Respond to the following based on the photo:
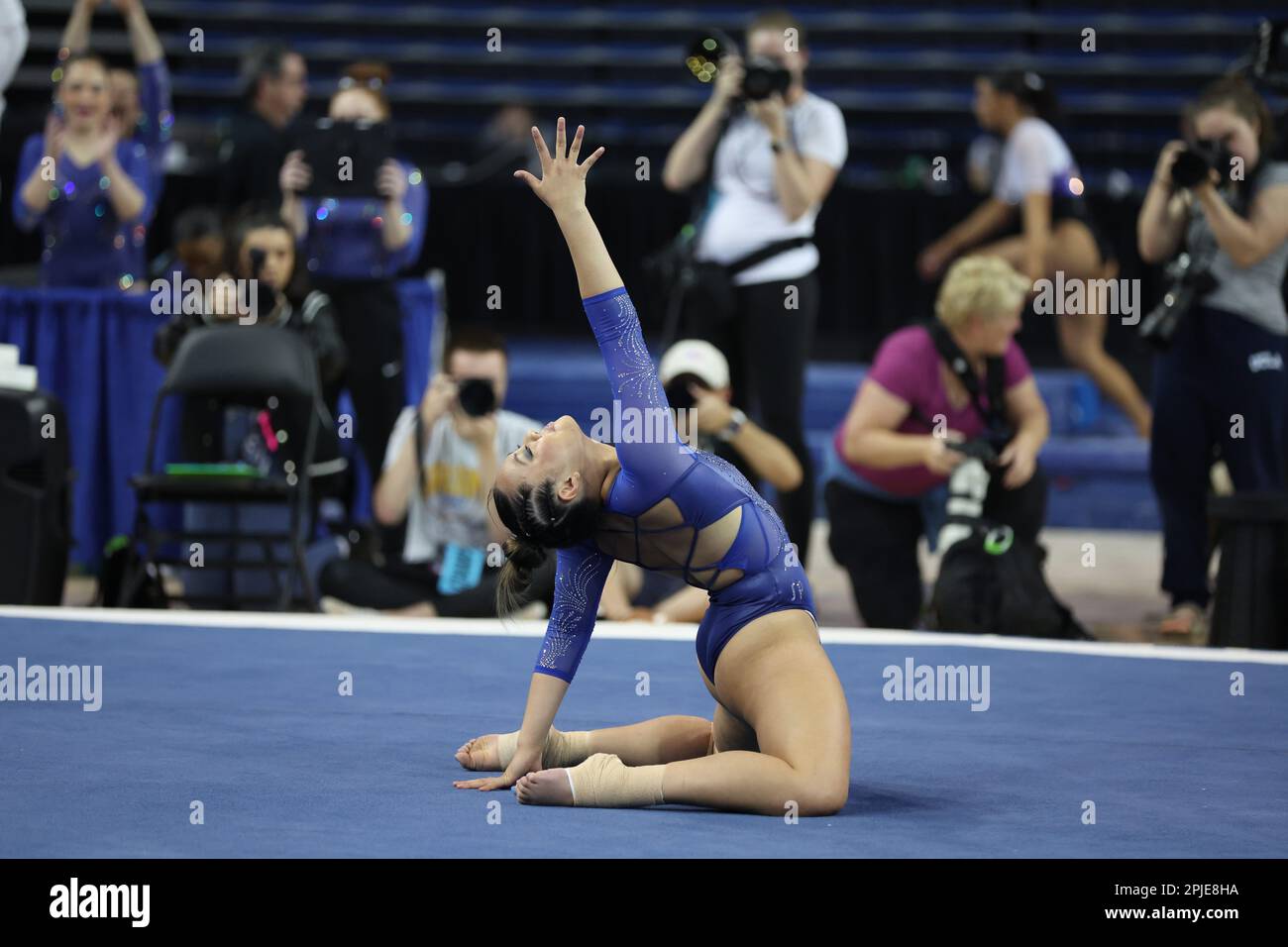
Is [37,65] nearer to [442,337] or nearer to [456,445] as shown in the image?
[442,337]

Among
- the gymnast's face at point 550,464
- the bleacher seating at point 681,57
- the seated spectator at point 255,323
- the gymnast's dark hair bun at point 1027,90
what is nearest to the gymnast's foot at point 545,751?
the gymnast's face at point 550,464

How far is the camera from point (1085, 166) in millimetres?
10867

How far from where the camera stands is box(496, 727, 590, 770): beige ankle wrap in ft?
10.3

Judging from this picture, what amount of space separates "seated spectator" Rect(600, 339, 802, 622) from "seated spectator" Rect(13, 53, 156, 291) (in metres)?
2.07

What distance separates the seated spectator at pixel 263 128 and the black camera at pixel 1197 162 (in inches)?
131

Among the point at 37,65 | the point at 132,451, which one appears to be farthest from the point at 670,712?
the point at 37,65

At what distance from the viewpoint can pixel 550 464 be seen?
116 inches

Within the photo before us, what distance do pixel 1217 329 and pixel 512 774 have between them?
3013 mm

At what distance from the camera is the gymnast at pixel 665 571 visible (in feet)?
9.52

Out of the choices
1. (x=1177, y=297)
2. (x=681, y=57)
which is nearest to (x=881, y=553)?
(x=1177, y=297)

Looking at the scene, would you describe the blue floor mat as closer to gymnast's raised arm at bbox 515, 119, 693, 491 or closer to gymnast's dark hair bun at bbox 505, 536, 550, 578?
gymnast's dark hair bun at bbox 505, 536, 550, 578

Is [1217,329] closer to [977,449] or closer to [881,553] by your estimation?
A: [977,449]

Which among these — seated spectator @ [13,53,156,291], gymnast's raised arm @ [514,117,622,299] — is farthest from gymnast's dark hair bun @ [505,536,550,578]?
seated spectator @ [13,53,156,291]
